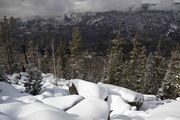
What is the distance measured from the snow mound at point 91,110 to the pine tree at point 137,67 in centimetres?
3848

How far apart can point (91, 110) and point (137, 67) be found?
1742 inches

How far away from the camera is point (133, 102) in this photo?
2173cm

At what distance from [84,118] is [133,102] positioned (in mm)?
11657

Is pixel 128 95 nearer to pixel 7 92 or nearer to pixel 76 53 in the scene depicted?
pixel 7 92

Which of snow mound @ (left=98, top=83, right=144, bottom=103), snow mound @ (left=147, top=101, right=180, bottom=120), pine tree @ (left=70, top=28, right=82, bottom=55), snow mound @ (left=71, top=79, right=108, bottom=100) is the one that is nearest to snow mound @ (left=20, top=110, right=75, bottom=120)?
snow mound @ (left=147, top=101, right=180, bottom=120)

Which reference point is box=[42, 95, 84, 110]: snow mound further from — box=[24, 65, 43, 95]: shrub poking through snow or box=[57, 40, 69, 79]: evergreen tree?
box=[57, 40, 69, 79]: evergreen tree

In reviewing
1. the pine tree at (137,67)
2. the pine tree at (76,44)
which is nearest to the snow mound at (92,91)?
the pine tree at (137,67)

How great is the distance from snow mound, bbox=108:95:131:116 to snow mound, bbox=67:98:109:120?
7.74m

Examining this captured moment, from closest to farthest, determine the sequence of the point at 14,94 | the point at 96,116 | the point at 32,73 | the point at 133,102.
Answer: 1. the point at 96,116
2. the point at 14,94
3. the point at 133,102
4. the point at 32,73

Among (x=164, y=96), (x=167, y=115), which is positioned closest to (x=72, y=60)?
(x=164, y=96)

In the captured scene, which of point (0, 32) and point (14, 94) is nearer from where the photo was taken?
point (14, 94)

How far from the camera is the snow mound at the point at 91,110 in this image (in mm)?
10727

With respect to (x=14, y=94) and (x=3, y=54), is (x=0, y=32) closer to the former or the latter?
(x=3, y=54)

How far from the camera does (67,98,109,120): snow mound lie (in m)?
10.7
